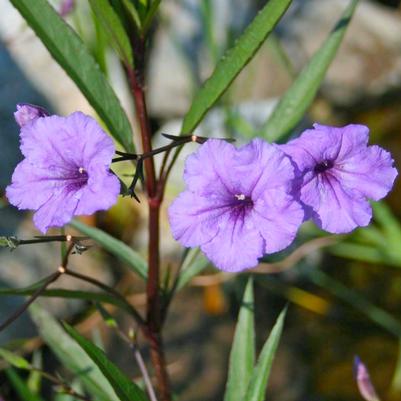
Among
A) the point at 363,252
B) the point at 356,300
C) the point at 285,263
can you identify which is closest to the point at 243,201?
the point at 285,263

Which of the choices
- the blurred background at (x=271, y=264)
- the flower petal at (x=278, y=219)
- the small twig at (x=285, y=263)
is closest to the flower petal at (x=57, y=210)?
the flower petal at (x=278, y=219)

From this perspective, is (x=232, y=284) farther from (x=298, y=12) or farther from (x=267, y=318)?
(x=298, y=12)

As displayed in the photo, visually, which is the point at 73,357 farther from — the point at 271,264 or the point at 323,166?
the point at 271,264

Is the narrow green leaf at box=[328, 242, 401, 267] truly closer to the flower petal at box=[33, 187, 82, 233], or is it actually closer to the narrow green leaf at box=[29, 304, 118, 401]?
the narrow green leaf at box=[29, 304, 118, 401]

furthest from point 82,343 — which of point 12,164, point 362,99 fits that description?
point 362,99

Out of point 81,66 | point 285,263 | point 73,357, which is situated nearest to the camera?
point 81,66

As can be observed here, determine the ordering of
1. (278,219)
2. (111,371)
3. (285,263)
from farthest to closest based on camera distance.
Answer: (285,263)
(111,371)
(278,219)
